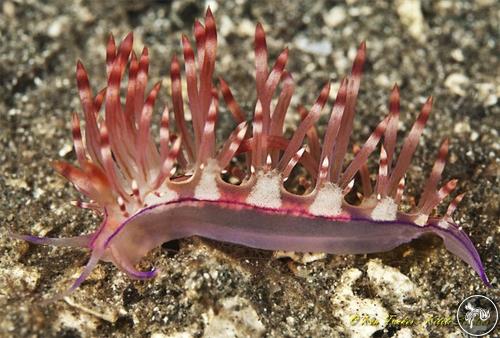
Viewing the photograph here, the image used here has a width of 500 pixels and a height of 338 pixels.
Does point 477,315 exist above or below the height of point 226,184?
below

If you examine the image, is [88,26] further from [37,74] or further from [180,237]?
[180,237]

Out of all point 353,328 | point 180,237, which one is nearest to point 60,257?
point 180,237

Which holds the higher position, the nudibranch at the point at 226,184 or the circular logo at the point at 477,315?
the nudibranch at the point at 226,184

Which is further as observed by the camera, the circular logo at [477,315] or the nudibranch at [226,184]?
the circular logo at [477,315]
